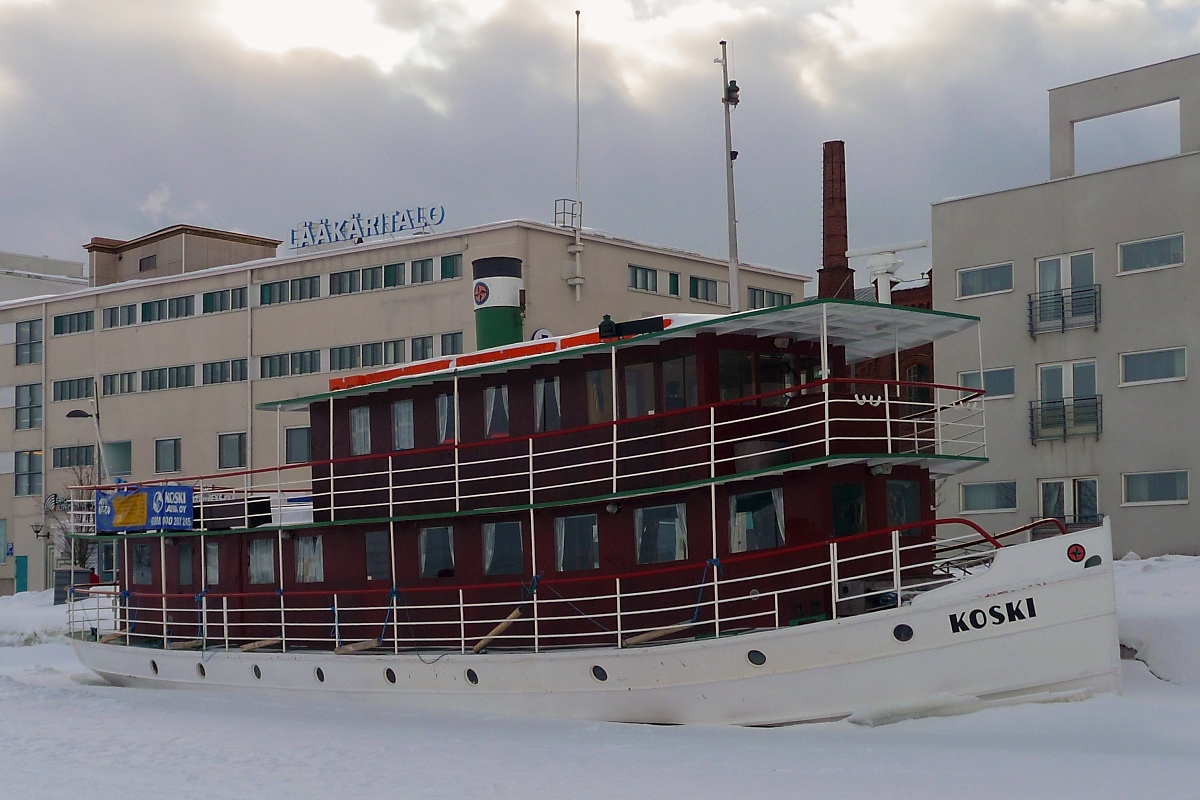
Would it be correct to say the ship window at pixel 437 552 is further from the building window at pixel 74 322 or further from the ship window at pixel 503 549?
the building window at pixel 74 322

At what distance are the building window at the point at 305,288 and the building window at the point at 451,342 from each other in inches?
259

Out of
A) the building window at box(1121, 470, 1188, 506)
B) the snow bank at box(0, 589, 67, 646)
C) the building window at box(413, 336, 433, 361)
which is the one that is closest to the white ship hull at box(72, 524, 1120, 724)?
the building window at box(1121, 470, 1188, 506)

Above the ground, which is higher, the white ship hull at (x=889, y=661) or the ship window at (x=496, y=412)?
the ship window at (x=496, y=412)

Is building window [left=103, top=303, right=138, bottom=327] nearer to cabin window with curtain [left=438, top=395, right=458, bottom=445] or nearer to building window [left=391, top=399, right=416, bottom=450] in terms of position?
building window [left=391, top=399, right=416, bottom=450]

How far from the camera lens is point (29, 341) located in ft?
208

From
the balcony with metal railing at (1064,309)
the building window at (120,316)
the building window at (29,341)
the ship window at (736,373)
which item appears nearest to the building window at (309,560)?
the ship window at (736,373)

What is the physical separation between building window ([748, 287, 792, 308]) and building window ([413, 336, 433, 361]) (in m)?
15.7

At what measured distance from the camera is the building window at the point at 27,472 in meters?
63.3

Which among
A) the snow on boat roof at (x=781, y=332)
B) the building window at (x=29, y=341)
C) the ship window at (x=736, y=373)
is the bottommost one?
the ship window at (x=736, y=373)

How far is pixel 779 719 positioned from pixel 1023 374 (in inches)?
920

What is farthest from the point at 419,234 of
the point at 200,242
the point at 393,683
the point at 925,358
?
the point at 393,683

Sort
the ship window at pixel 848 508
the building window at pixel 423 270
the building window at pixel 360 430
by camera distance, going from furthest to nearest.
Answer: the building window at pixel 423 270, the building window at pixel 360 430, the ship window at pixel 848 508

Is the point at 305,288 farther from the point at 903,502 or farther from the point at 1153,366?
the point at 903,502

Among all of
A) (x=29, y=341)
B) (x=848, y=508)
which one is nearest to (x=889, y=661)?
(x=848, y=508)
